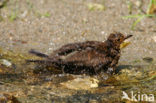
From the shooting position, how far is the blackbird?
120 inches

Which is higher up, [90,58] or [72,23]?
[72,23]

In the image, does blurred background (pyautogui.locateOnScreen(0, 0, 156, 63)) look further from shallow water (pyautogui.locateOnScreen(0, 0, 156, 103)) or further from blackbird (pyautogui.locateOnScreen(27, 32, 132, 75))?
blackbird (pyautogui.locateOnScreen(27, 32, 132, 75))

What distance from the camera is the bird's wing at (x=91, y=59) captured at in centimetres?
304

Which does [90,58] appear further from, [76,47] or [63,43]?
[63,43]

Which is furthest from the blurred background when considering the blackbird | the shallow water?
the blackbird

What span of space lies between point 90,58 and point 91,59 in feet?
0.04

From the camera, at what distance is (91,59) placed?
9.98 ft

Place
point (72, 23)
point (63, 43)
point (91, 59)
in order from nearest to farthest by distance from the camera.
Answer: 1. point (91, 59)
2. point (63, 43)
3. point (72, 23)

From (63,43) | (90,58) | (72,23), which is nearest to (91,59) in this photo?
(90,58)

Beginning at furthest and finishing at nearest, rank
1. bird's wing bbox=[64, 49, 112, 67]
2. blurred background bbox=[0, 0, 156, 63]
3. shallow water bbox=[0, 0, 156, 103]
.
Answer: blurred background bbox=[0, 0, 156, 63] → bird's wing bbox=[64, 49, 112, 67] → shallow water bbox=[0, 0, 156, 103]

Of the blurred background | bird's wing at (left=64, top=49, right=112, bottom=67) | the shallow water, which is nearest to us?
the shallow water

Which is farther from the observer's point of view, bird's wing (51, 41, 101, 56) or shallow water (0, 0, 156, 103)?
bird's wing (51, 41, 101, 56)

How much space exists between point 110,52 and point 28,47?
1.43 m

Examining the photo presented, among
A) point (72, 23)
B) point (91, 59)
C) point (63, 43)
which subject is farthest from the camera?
point (72, 23)
